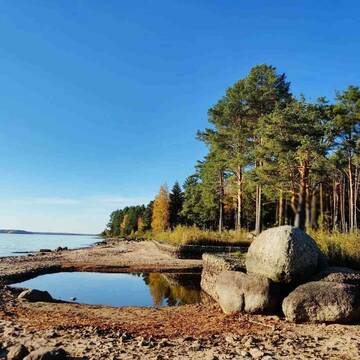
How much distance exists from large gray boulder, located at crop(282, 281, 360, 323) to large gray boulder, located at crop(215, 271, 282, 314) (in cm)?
43

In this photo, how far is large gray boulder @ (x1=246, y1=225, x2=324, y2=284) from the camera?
24.0 feet

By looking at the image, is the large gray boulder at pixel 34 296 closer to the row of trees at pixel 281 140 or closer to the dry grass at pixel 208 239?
the dry grass at pixel 208 239

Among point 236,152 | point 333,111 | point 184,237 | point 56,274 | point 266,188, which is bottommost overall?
point 56,274

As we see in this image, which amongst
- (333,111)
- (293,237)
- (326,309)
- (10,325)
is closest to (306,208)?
(293,237)

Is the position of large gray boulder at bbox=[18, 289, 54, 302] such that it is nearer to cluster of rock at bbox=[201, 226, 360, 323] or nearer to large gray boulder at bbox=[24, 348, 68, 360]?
cluster of rock at bbox=[201, 226, 360, 323]

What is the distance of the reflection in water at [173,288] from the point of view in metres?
9.90

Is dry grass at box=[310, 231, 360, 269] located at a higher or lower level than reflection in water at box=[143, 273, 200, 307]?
higher

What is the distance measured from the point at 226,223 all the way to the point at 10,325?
4992 cm

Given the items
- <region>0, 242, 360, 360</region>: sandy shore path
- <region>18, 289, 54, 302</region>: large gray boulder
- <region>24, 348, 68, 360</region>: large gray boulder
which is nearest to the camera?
<region>24, 348, 68, 360</region>: large gray boulder

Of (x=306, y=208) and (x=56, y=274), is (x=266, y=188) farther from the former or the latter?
(x=56, y=274)

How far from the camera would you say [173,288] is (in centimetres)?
1173

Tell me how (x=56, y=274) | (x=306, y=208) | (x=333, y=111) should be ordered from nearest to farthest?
(x=306, y=208), (x=56, y=274), (x=333, y=111)

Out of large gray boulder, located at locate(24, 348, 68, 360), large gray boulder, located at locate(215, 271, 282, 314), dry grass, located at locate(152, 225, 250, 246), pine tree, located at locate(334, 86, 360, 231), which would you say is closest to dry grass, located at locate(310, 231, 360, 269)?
large gray boulder, located at locate(215, 271, 282, 314)

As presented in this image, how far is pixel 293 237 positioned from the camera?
7484 mm
